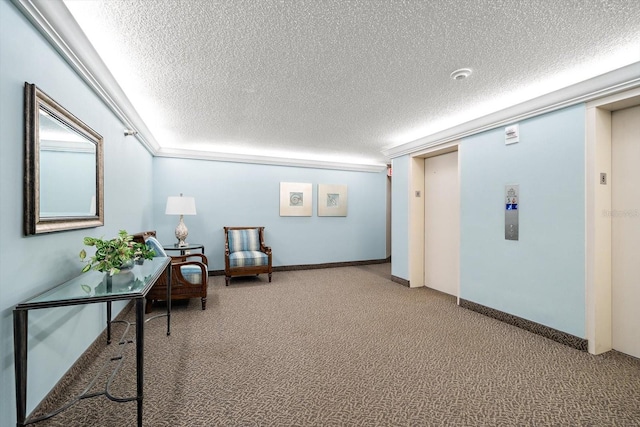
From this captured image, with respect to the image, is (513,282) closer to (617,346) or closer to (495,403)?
(617,346)

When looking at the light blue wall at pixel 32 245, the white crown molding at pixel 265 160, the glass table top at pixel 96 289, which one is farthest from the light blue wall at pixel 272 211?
the glass table top at pixel 96 289

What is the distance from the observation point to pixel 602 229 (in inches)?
98.0

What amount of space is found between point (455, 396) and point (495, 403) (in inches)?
9.3

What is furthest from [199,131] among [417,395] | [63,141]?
[417,395]

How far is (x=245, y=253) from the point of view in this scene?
503 centimetres

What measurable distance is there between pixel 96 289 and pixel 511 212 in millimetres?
3777

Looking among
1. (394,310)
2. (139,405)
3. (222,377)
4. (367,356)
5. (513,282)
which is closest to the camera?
(139,405)

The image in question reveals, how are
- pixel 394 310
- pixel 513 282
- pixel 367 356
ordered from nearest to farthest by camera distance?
pixel 367 356 → pixel 513 282 → pixel 394 310

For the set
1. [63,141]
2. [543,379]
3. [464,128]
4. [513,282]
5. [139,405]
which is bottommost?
[543,379]

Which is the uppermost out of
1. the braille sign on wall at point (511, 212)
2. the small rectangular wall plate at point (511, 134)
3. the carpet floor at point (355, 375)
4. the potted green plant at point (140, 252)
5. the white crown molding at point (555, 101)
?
the white crown molding at point (555, 101)

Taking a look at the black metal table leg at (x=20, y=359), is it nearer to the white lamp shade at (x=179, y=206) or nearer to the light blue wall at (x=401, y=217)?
the white lamp shade at (x=179, y=206)

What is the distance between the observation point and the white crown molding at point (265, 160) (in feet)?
17.1

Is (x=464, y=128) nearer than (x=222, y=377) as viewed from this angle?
No

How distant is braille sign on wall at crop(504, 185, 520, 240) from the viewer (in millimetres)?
3055
